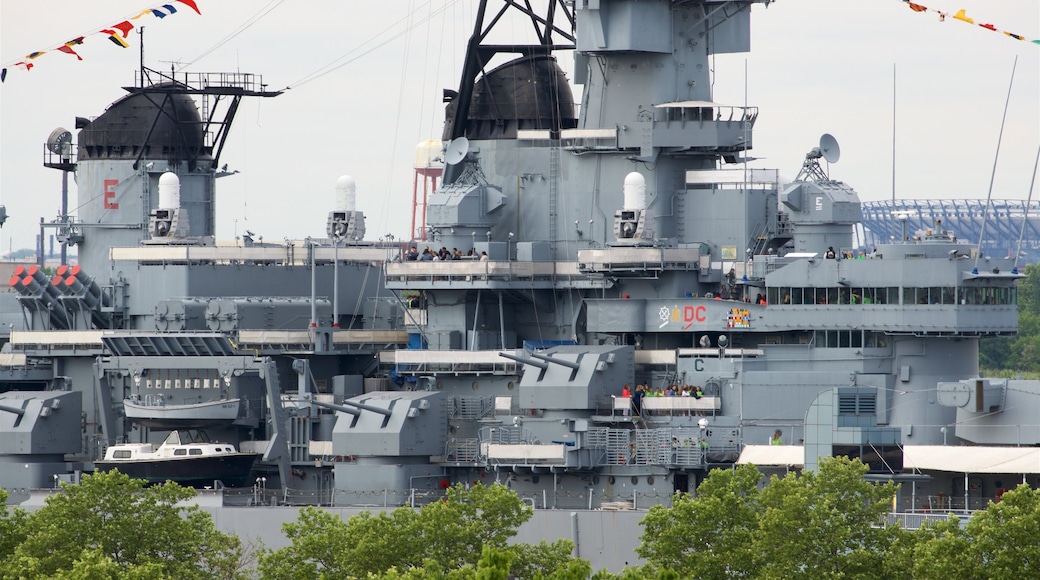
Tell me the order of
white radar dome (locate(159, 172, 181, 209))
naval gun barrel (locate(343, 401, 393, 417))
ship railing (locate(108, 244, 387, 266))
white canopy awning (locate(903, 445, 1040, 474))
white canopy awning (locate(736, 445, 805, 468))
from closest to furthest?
white canopy awning (locate(903, 445, 1040, 474))
white canopy awning (locate(736, 445, 805, 468))
naval gun barrel (locate(343, 401, 393, 417))
ship railing (locate(108, 244, 387, 266))
white radar dome (locate(159, 172, 181, 209))

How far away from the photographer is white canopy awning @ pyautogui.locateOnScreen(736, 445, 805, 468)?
55.7 metres

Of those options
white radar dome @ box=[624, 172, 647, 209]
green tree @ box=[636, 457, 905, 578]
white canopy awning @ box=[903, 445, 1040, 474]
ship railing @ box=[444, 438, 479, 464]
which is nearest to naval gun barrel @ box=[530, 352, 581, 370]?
ship railing @ box=[444, 438, 479, 464]

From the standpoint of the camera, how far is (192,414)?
64.6 m

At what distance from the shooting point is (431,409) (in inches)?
2409

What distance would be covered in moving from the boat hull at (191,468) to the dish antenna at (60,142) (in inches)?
654

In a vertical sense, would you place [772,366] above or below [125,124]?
below

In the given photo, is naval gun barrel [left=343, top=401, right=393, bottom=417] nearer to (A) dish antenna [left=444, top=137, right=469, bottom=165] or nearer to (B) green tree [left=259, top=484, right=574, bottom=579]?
(B) green tree [left=259, top=484, right=574, bottom=579]

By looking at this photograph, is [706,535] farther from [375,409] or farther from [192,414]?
[192,414]

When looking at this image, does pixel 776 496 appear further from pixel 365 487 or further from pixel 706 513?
pixel 365 487

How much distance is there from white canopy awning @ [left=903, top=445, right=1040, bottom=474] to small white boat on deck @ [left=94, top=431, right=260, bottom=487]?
20378mm

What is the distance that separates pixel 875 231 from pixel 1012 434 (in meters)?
98.4

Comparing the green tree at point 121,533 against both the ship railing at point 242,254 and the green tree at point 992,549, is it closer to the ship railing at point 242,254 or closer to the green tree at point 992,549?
the green tree at point 992,549

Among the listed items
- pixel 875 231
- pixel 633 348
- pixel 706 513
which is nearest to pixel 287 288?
pixel 633 348

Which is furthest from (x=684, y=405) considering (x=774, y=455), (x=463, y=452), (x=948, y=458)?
(x=948, y=458)
